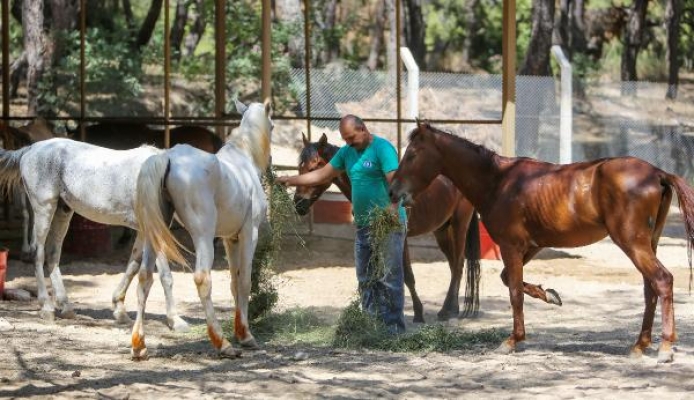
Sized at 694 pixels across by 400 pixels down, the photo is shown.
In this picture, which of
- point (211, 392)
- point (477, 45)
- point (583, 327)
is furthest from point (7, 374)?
point (477, 45)

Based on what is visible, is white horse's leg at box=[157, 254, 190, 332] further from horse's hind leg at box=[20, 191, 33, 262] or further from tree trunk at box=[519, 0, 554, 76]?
tree trunk at box=[519, 0, 554, 76]

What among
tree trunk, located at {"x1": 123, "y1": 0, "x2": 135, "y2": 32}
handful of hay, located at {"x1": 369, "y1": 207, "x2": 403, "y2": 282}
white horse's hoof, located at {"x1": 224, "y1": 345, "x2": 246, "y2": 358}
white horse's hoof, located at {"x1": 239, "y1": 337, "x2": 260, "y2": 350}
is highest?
tree trunk, located at {"x1": 123, "y1": 0, "x2": 135, "y2": 32}

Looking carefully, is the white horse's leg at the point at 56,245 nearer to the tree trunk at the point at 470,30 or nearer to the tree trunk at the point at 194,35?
the tree trunk at the point at 194,35

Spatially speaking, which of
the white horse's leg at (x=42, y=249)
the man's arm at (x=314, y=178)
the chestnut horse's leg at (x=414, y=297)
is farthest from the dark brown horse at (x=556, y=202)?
the white horse's leg at (x=42, y=249)

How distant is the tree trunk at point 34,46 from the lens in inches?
811

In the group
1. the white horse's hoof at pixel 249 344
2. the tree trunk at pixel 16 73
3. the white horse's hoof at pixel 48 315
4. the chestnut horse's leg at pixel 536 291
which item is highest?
the tree trunk at pixel 16 73

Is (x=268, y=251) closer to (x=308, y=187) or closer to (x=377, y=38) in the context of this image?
(x=308, y=187)

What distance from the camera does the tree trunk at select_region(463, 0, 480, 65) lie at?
1505 inches

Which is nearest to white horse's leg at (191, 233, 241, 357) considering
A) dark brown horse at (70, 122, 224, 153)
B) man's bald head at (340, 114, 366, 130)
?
man's bald head at (340, 114, 366, 130)

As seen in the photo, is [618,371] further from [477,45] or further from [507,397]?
[477,45]

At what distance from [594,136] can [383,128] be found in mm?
4967

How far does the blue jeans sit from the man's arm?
0.54m

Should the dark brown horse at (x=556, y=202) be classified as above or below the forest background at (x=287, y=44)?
below

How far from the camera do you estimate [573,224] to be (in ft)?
25.2
